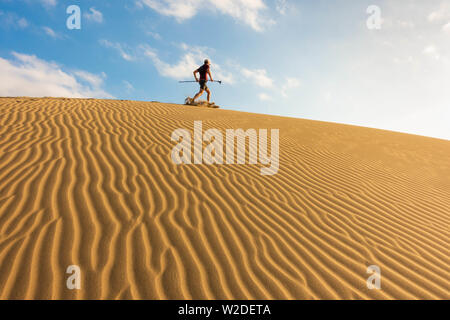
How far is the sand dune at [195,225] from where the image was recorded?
211cm

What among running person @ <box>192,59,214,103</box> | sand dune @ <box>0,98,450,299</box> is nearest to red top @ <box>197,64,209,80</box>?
running person @ <box>192,59,214,103</box>

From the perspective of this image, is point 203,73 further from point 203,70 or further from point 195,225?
point 195,225

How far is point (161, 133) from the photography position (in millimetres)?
6133

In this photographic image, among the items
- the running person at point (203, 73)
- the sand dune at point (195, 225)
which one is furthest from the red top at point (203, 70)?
the sand dune at point (195, 225)

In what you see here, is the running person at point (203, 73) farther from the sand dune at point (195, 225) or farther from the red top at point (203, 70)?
the sand dune at point (195, 225)

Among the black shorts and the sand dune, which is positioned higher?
the black shorts

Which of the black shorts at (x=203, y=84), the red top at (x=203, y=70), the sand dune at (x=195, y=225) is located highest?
the red top at (x=203, y=70)

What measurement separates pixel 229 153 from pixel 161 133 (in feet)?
6.53

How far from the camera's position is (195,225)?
2.85m

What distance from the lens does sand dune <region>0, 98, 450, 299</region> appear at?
→ 6.91ft

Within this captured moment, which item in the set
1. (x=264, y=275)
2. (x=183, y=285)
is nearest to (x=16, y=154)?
(x=183, y=285)

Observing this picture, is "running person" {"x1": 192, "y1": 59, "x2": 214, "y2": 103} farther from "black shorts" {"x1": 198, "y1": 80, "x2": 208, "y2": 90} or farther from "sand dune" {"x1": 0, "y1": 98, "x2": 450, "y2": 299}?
"sand dune" {"x1": 0, "y1": 98, "x2": 450, "y2": 299}

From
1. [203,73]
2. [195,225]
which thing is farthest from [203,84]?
[195,225]
